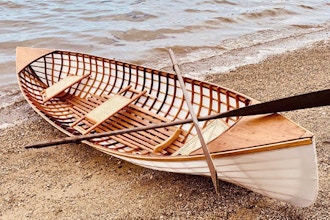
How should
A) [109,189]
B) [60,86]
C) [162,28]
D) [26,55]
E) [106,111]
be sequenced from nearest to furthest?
[109,189]
[106,111]
[60,86]
[26,55]
[162,28]

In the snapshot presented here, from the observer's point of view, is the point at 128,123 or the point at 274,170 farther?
the point at 128,123

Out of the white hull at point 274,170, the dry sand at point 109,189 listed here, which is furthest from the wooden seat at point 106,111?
the white hull at point 274,170

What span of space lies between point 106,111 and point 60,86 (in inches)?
53.7

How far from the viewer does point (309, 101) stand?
121 inches

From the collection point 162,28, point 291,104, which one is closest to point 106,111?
point 291,104

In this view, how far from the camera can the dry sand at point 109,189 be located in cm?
402

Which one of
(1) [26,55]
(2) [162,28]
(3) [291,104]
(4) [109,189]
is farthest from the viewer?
(2) [162,28]

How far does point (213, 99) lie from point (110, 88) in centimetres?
A: 214

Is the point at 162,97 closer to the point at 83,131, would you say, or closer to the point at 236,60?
the point at 83,131

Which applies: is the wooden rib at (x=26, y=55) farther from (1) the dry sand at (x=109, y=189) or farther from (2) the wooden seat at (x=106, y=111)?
(2) the wooden seat at (x=106, y=111)

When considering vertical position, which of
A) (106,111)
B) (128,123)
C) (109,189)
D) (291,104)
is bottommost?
(109,189)

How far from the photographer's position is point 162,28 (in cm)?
1231

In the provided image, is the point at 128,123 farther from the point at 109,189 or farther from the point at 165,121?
the point at 109,189

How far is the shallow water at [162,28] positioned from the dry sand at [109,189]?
11.9 ft
